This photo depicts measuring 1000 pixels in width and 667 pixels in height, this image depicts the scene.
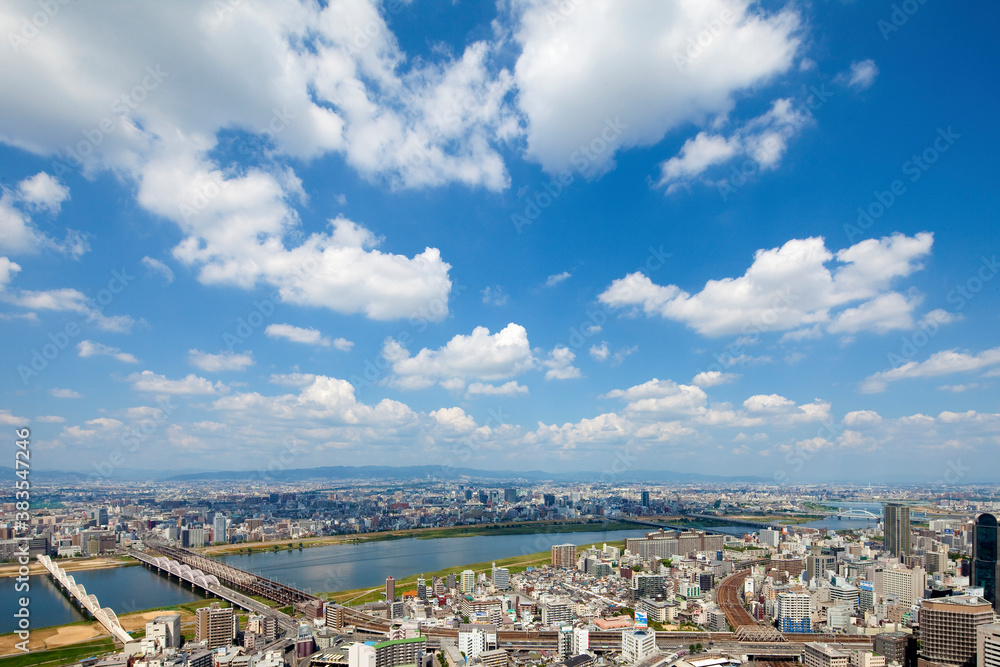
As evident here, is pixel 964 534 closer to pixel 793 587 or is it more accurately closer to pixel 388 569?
pixel 793 587

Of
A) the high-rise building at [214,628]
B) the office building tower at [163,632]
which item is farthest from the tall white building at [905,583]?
the office building tower at [163,632]

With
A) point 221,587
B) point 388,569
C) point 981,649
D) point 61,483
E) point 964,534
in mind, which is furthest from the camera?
point 61,483

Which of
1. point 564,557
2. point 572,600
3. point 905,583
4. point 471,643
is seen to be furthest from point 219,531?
point 905,583

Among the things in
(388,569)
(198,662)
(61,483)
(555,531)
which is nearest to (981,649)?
(198,662)

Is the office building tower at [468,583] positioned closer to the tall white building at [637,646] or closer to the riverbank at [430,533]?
the tall white building at [637,646]

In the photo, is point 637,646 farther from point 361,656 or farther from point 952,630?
point 952,630

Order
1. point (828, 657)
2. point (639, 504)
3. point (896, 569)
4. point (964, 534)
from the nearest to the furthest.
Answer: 1. point (828, 657)
2. point (896, 569)
3. point (964, 534)
4. point (639, 504)

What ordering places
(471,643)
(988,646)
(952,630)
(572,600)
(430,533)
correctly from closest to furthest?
(988,646) < (952,630) < (471,643) < (572,600) < (430,533)
